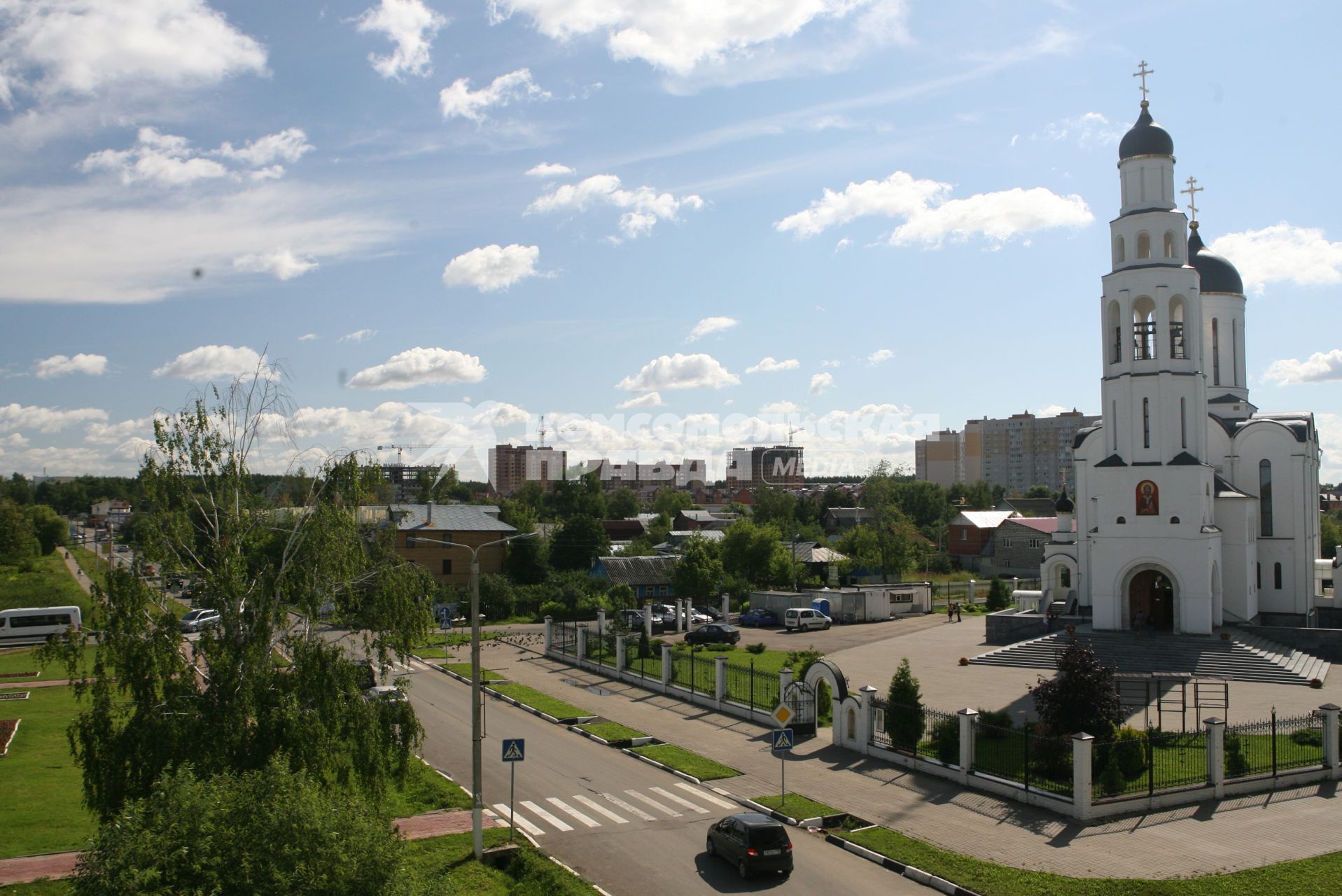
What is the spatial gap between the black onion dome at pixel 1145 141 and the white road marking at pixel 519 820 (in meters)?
31.6

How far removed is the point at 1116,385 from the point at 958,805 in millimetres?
21883

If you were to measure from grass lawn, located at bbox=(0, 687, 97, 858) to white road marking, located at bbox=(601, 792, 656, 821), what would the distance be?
8.68 m

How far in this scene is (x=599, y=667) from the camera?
33.7m

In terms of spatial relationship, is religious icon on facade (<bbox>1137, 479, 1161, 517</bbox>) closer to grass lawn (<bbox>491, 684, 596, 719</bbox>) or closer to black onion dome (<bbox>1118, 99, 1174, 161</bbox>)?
black onion dome (<bbox>1118, 99, 1174, 161</bbox>)

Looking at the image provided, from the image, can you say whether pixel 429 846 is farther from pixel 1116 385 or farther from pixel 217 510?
pixel 1116 385

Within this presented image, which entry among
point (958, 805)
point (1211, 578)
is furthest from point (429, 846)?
point (1211, 578)

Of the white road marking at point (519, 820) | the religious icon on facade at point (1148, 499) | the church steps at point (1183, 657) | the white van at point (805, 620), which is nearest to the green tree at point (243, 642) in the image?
the white road marking at point (519, 820)

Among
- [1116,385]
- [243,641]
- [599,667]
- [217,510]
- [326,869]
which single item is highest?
[1116,385]

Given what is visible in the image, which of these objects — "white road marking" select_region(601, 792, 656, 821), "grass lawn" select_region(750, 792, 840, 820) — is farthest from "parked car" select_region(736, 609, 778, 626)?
"white road marking" select_region(601, 792, 656, 821)

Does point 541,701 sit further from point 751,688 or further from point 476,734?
point 476,734

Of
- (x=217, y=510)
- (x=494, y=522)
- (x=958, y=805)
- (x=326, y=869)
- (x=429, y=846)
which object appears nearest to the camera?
(x=326, y=869)

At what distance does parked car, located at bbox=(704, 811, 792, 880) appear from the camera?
46.0ft

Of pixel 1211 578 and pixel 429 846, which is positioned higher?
pixel 1211 578

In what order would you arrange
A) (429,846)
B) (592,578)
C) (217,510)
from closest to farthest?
(217,510)
(429,846)
(592,578)
